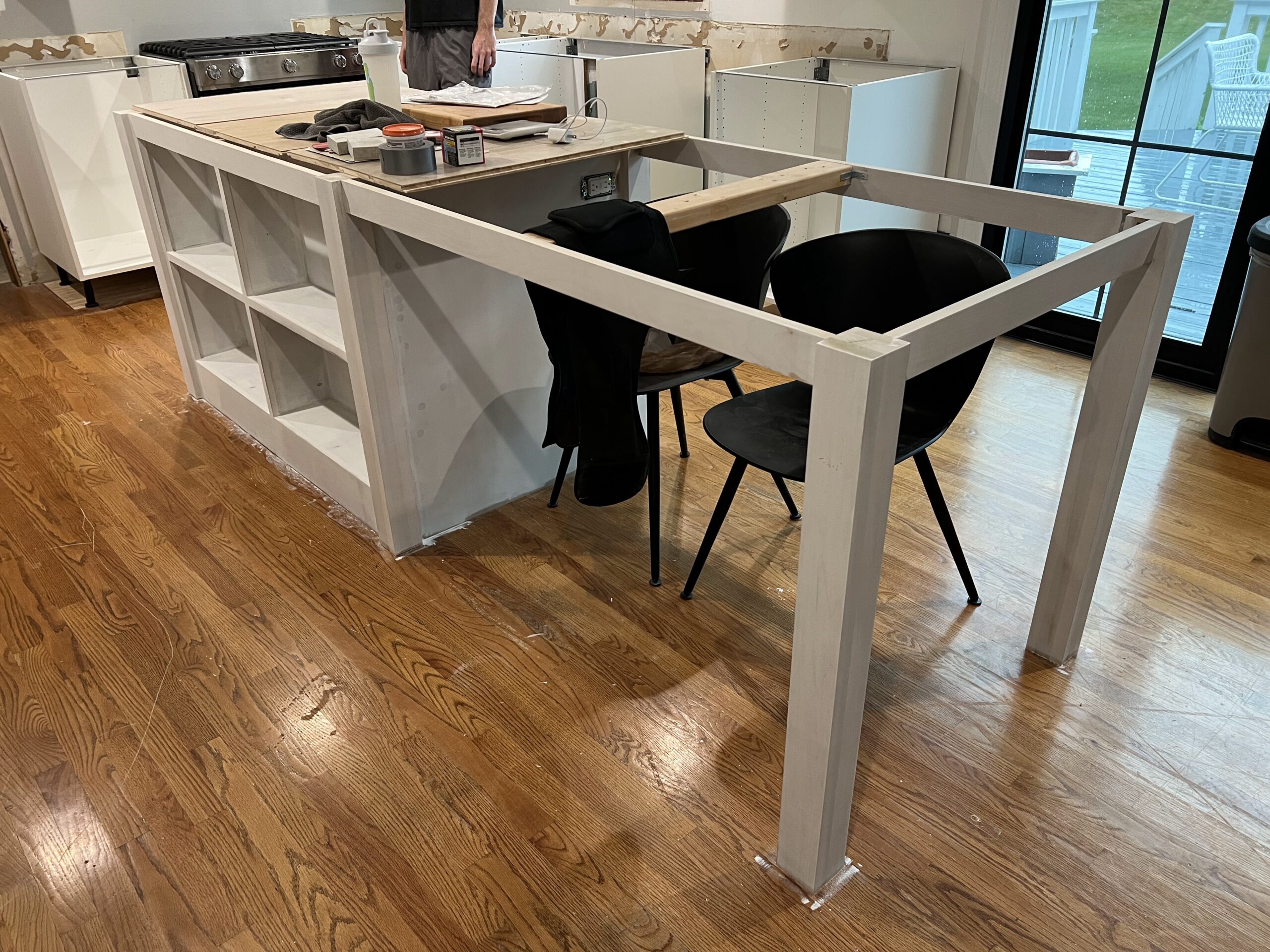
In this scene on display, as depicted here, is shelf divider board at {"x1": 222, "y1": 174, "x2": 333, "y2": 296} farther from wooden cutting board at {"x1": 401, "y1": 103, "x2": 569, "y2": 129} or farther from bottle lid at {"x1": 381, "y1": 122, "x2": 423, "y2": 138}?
bottle lid at {"x1": 381, "y1": 122, "x2": 423, "y2": 138}

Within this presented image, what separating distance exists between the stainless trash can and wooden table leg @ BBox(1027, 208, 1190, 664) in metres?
1.14

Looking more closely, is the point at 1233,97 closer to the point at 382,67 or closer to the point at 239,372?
the point at 382,67

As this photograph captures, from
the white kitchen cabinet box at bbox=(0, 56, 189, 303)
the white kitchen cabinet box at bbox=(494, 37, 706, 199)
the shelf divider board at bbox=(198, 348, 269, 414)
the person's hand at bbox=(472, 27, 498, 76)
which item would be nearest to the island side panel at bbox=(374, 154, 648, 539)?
the shelf divider board at bbox=(198, 348, 269, 414)

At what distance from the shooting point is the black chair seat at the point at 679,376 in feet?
6.62

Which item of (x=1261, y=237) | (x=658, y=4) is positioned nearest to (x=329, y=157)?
(x=1261, y=237)

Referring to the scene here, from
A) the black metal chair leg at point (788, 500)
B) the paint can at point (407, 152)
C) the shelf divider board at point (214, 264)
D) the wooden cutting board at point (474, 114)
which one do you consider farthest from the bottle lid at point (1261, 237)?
the shelf divider board at point (214, 264)

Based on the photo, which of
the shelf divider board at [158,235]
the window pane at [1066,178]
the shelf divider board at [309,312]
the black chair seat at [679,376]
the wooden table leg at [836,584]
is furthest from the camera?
the window pane at [1066,178]

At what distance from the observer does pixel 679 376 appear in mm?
2053

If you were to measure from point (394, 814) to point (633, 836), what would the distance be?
415 mm

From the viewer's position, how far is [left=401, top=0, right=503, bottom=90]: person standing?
301 cm

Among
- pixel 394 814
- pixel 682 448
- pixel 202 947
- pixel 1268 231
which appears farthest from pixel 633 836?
pixel 1268 231

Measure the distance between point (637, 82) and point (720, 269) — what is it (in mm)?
1726

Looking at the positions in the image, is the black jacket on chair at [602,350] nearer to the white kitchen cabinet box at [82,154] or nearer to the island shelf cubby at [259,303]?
the island shelf cubby at [259,303]

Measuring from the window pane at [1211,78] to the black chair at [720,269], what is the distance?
1.73 meters
